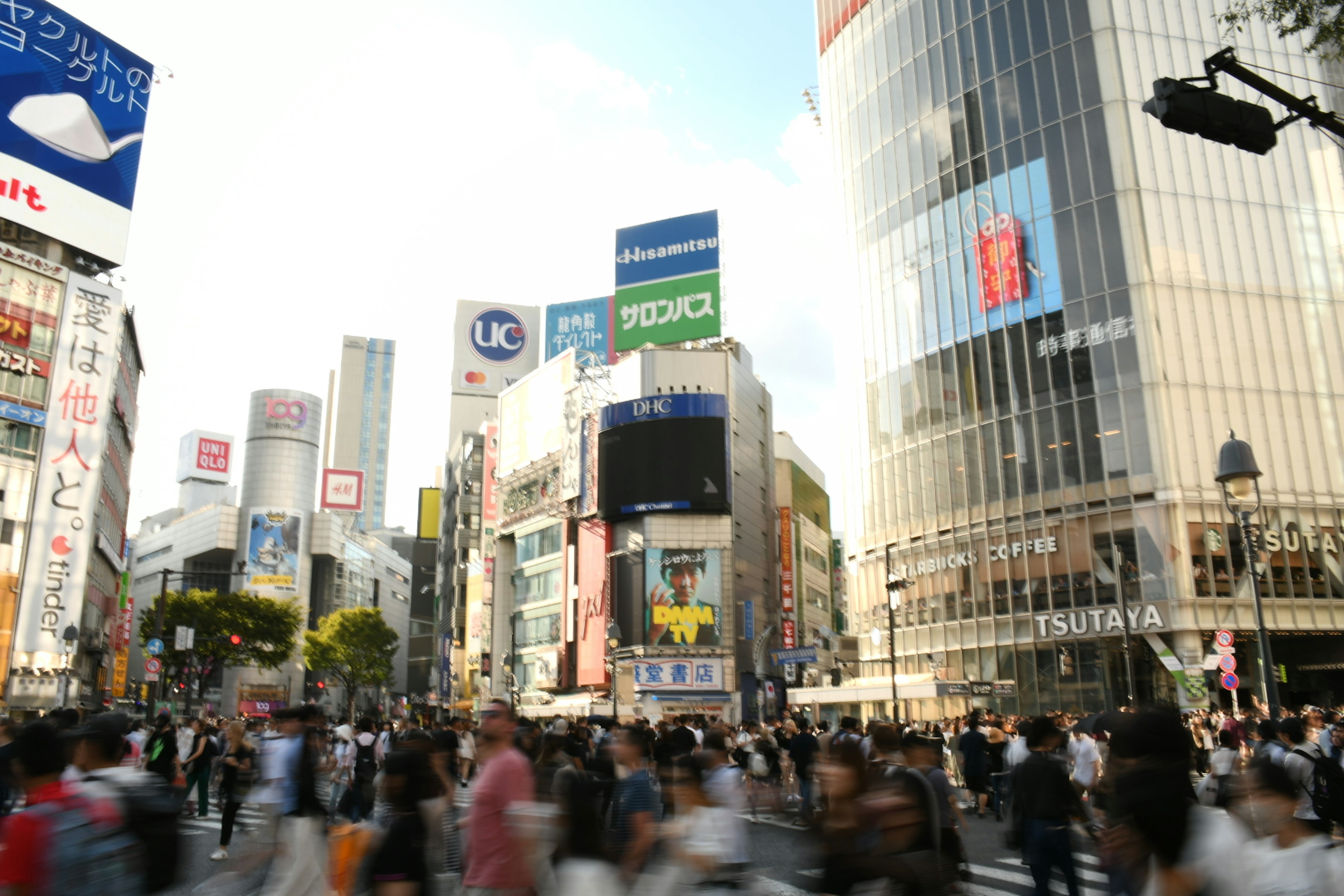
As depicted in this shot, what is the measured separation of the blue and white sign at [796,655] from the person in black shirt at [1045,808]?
36894 millimetres

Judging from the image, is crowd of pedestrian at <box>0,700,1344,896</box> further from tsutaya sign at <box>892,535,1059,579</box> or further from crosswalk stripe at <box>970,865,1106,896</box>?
tsutaya sign at <box>892,535,1059,579</box>

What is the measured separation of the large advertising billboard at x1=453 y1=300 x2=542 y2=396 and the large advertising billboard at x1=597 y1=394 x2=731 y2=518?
64.7 m

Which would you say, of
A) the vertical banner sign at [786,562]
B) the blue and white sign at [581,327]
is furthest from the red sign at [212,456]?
the vertical banner sign at [786,562]

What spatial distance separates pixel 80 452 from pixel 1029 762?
51001 millimetres

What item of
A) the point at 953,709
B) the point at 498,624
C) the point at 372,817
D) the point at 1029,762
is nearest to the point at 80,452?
the point at 498,624

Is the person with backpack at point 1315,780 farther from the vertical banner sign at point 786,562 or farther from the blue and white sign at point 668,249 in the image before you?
the vertical banner sign at point 786,562

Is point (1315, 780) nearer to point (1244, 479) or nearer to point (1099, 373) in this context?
point (1244, 479)

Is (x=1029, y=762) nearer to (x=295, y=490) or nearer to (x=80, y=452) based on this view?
(x=80, y=452)

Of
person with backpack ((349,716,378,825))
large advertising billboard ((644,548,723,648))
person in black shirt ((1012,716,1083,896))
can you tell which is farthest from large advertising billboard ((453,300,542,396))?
person in black shirt ((1012,716,1083,896))

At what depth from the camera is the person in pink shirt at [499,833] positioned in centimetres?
625

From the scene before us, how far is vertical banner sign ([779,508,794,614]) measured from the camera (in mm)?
66625

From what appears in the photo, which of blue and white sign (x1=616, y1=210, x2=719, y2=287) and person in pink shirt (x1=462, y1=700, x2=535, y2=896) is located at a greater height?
blue and white sign (x1=616, y1=210, x2=719, y2=287)

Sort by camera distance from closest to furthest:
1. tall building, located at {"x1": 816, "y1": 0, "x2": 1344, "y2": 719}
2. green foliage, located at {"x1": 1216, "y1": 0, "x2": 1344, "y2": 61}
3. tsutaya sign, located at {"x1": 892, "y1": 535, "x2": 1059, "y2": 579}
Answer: green foliage, located at {"x1": 1216, "y1": 0, "x2": 1344, "y2": 61}, tall building, located at {"x1": 816, "y1": 0, "x2": 1344, "y2": 719}, tsutaya sign, located at {"x1": 892, "y1": 535, "x2": 1059, "y2": 579}

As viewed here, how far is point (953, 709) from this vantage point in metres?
48.4
